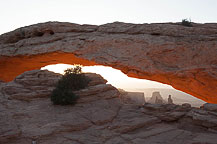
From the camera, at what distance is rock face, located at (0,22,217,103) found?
1338 centimetres

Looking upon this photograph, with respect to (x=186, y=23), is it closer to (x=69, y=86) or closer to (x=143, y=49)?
(x=143, y=49)

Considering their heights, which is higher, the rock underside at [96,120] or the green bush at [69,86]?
the green bush at [69,86]

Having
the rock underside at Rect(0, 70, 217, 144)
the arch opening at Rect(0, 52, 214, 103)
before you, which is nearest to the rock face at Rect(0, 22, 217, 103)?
the arch opening at Rect(0, 52, 214, 103)

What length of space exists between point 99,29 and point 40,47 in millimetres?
5848

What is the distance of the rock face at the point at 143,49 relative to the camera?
43.9 feet

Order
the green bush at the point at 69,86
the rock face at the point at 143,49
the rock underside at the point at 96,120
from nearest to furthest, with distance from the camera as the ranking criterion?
the rock underside at the point at 96,120
the green bush at the point at 69,86
the rock face at the point at 143,49

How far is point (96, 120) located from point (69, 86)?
434 cm

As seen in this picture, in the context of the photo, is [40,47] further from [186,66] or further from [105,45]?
[186,66]

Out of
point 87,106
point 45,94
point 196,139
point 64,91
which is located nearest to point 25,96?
point 45,94

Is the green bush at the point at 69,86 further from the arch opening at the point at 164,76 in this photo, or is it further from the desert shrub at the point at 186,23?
the desert shrub at the point at 186,23

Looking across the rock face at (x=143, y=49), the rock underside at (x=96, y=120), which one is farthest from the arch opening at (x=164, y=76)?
the rock underside at (x=96, y=120)

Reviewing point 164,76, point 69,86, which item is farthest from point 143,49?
point 69,86

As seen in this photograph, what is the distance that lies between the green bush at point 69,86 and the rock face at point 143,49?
1.82 meters

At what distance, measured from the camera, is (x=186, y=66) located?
527 inches
